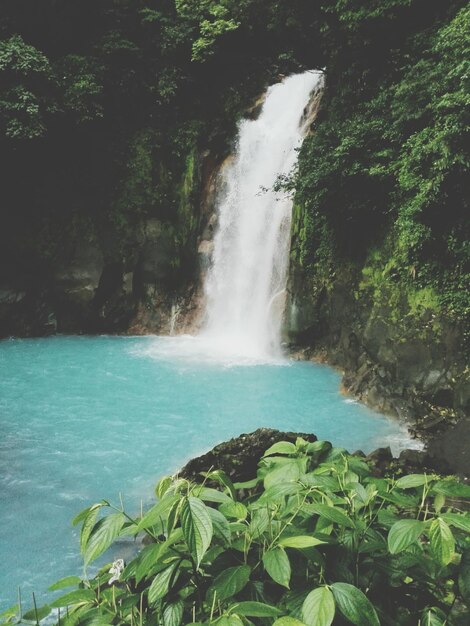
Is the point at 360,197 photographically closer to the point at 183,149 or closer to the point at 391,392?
the point at 391,392

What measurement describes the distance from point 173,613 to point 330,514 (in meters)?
0.49

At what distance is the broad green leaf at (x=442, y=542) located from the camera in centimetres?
117

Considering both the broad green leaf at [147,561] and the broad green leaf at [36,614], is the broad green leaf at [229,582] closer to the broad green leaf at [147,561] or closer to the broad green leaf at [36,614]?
the broad green leaf at [147,561]

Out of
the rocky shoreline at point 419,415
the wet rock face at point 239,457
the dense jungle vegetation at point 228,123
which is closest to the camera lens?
the wet rock face at point 239,457

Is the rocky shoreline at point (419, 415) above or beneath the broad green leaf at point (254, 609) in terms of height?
beneath

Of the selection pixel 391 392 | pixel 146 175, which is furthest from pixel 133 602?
pixel 146 175

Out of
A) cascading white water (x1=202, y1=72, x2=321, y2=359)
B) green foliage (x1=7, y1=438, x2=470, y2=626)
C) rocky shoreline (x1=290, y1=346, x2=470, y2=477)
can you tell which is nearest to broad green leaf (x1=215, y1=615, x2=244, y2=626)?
green foliage (x1=7, y1=438, x2=470, y2=626)

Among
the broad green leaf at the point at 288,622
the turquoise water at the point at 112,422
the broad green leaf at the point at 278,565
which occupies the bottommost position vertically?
the turquoise water at the point at 112,422

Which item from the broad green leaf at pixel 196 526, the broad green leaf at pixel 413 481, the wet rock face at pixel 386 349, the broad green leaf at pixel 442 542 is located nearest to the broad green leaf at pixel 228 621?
the broad green leaf at pixel 196 526

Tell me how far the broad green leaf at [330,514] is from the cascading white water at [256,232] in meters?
9.55

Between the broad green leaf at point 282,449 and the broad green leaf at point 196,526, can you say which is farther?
the broad green leaf at point 282,449

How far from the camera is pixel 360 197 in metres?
8.20

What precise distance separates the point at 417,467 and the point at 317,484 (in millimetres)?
4332

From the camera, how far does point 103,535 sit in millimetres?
1260
